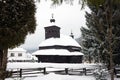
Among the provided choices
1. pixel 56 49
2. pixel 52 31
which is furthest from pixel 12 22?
pixel 52 31

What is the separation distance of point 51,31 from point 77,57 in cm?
938

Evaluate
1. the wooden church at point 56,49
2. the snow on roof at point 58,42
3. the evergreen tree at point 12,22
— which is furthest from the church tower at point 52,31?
the evergreen tree at point 12,22

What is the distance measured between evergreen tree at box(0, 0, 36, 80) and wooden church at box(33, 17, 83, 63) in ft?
156

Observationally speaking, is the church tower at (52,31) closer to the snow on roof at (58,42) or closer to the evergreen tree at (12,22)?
the snow on roof at (58,42)

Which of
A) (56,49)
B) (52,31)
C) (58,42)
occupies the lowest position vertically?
(56,49)

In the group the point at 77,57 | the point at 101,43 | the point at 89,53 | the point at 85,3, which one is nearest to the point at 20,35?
the point at 85,3

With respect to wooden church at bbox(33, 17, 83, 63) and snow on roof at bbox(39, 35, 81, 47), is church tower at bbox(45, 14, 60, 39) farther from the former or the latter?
snow on roof at bbox(39, 35, 81, 47)

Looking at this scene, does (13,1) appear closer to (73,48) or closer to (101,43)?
(101,43)

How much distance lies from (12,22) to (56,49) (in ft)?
166

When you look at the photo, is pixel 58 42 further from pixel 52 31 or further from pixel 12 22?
pixel 12 22

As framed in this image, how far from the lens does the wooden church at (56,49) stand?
199 ft

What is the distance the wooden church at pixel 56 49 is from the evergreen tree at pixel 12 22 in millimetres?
47573

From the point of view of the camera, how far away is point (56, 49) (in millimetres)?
62312

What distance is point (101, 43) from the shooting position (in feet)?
96.9
